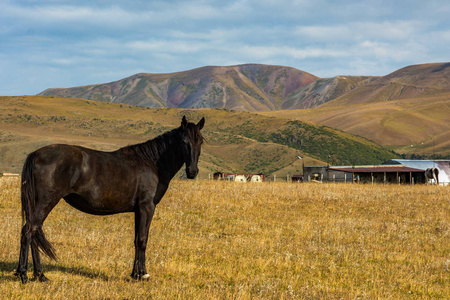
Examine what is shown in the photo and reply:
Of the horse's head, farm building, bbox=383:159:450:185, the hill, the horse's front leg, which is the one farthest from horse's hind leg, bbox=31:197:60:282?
the hill

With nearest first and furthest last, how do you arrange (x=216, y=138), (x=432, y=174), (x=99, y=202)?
(x=99, y=202)
(x=432, y=174)
(x=216, y=138)

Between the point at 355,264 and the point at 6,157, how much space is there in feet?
322

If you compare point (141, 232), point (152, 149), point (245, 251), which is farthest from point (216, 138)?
point (141, 232)

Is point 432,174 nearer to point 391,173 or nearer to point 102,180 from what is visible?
point 391,173

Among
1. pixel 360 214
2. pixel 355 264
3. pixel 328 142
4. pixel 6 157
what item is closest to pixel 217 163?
pixel 6 157

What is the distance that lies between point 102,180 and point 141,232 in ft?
4.44

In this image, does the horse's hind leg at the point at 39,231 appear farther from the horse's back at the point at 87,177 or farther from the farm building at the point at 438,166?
the farm building at the point at 438,166

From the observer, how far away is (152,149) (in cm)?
945

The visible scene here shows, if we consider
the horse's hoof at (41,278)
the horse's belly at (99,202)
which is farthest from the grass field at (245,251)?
the horse's belly at (99,202)

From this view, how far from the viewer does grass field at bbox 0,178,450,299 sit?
8.45 metres

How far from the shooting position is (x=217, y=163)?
12038 cm

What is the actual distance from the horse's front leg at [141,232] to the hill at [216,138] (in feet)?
269

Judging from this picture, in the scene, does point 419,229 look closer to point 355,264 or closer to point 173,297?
point 355,264

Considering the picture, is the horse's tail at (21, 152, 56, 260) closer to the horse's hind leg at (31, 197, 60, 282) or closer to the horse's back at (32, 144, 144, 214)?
the horse's hind leg at (31, 197, 60, 282)
